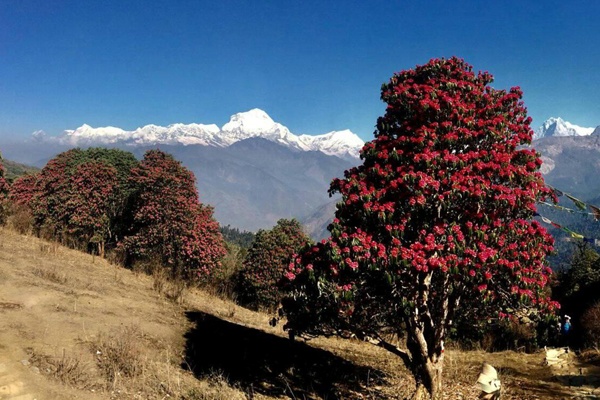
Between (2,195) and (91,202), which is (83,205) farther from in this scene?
(2,195)

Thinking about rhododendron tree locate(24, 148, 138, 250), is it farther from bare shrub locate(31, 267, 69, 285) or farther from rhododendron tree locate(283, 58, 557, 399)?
rhododendron tree locate(283, 58, 557, 399)

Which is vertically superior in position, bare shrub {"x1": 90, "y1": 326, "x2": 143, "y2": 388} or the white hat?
the white hat

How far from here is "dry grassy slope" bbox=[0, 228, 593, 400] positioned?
8617mm

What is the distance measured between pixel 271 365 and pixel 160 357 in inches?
144

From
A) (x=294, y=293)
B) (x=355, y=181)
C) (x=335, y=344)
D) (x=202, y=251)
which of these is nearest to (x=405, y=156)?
(x=355, y=181)

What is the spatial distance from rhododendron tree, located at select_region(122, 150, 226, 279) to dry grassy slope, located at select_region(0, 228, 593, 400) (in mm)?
10750

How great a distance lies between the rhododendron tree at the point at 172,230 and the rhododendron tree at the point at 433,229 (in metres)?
21.9

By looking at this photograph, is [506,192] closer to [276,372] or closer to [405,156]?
[405,156]

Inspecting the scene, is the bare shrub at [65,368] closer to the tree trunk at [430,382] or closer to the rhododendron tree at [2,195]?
the tree trunk at [430,382]

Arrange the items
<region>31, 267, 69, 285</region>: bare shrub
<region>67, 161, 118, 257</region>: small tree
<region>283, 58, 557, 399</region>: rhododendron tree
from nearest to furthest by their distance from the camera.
Result: <region>283, 58, 557, 399</region>: rhododendron tree
<region>31, 267, 69, 285</region>: bare shrub
<region>67, 161, 118, 257</region>: small tree

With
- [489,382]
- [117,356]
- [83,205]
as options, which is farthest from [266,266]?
[489,382]

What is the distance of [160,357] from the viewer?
1078 centimetres

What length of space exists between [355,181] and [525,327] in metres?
21.3

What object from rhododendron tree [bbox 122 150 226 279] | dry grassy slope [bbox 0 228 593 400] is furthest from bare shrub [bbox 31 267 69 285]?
rhododendron tree [bbox 122 150 226 279]
